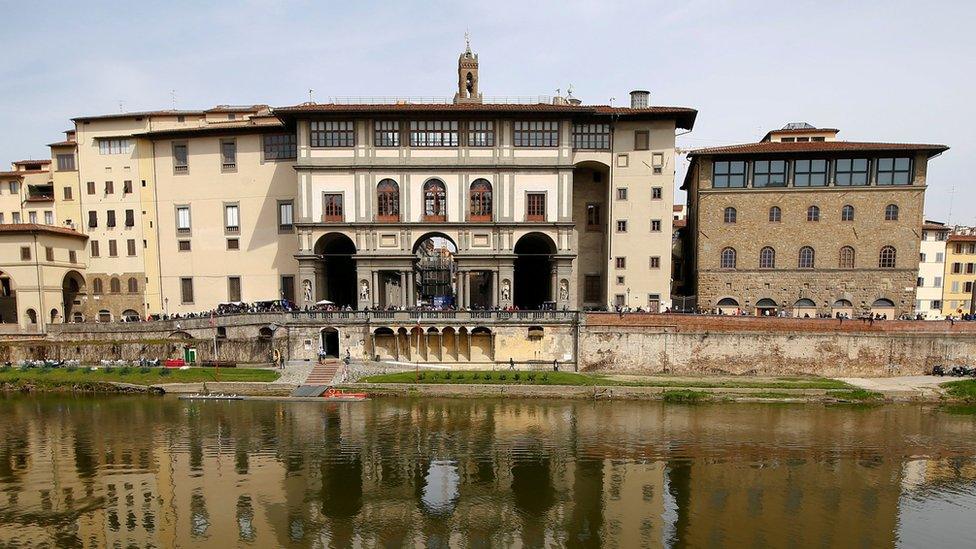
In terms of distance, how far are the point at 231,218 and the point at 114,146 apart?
44.1 feet

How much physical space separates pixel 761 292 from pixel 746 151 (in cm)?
1277

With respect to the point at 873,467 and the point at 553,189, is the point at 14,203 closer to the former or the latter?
the point at 553,189

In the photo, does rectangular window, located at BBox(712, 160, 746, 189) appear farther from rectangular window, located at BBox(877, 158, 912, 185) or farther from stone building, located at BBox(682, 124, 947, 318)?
rectangular window, located at BBox(877, 158, 912, 185)

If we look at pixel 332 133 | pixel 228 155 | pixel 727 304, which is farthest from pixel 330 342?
pixel 727 304

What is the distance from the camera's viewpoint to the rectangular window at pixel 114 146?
47.7 m

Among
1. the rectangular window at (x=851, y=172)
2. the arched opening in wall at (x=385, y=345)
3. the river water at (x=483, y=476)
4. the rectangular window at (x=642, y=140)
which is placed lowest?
the river water at (x=483, y=476)

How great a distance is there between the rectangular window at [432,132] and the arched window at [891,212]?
3814 centimetres

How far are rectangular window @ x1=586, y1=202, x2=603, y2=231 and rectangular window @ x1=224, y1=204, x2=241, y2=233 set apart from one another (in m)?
33.6

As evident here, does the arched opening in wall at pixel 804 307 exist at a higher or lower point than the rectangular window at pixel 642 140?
lower

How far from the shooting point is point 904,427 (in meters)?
29.2

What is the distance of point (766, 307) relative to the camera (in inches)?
1778

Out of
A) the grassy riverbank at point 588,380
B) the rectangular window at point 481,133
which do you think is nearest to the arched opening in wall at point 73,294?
the grassy riverbank at point 588,380

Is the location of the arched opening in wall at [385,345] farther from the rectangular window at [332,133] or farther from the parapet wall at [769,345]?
the rectangular window at [332,133]

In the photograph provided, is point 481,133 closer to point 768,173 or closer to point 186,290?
point 768,173
